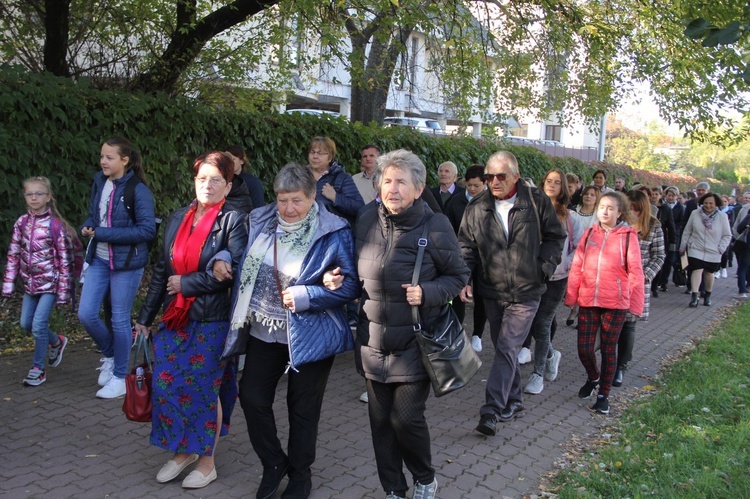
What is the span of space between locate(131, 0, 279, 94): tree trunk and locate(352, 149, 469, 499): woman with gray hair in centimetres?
628

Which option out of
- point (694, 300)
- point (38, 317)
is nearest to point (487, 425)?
point (38, 317)

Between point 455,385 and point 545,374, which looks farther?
point 545,374

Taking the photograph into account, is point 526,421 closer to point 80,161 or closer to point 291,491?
point 291,491

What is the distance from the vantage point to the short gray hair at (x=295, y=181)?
383cm

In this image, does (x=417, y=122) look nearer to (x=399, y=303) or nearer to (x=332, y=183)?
(x=332, y=183)

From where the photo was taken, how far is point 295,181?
3.85 m

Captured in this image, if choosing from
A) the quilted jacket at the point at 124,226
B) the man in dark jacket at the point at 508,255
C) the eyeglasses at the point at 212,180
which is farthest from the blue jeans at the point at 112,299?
the man in dark jacket at the point at 508,255

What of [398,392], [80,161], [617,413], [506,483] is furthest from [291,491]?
[80,161]

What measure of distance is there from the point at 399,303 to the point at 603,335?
9.89ft

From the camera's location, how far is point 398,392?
3.81 metres

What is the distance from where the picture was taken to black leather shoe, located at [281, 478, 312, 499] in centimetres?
394

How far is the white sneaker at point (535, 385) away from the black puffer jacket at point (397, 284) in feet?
9.69

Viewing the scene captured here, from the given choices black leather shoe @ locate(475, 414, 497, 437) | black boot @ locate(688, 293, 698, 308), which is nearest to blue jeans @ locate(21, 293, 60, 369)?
black leather shoe @ locate(475, 414, 497, 437)

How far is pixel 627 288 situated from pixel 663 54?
7.60 m
